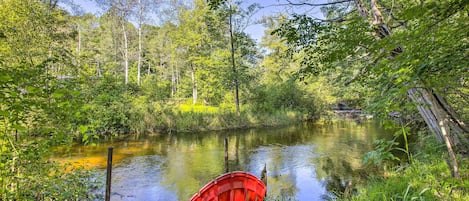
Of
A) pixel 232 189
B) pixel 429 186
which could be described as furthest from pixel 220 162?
pixel 429 186

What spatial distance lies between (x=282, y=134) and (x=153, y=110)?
22.6 ft

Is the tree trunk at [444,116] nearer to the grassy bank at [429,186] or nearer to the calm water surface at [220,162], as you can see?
the grassy bank at [429,186]

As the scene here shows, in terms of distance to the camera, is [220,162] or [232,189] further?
[220,162]

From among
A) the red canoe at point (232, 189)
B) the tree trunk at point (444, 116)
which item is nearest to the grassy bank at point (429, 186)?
the tree trunk at point (444, 116)

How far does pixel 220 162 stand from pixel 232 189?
15.3ft

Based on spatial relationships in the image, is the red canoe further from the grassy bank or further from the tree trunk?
the tree trunk

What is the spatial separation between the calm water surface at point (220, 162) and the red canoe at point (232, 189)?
154cm

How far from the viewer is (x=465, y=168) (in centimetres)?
318

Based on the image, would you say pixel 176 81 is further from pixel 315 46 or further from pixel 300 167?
pixel 315 46

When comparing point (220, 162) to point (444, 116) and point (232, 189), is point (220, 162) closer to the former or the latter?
point (232, 189)

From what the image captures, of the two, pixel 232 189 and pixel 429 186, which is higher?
pixel 429 186

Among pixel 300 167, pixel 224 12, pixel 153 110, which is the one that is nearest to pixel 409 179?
pixel 300 167

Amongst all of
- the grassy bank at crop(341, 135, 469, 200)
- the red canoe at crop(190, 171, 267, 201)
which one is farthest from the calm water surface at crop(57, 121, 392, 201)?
the grassy bank at crop(341, 135, 469, 200)

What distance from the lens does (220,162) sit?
8.26m
